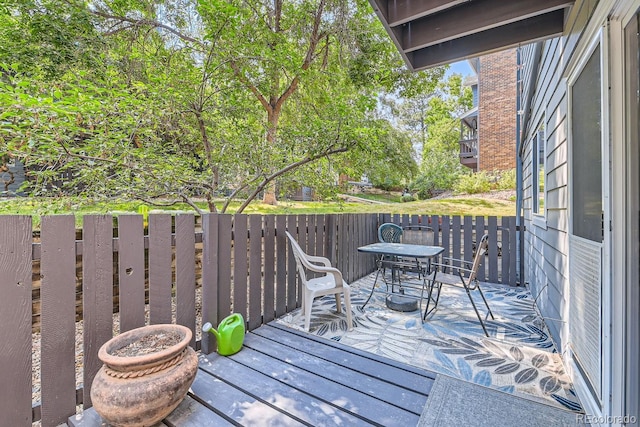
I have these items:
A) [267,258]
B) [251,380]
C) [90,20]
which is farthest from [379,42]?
[251,380]

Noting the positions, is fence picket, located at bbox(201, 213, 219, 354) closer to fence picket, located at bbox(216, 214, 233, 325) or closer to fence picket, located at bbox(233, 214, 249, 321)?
fence picket, located at bbox(216, 214, 233, 325)

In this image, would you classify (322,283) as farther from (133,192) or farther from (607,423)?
(133,192)

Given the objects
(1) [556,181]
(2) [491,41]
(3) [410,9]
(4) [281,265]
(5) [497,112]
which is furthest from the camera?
(5) [497,112]

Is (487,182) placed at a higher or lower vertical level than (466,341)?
higher

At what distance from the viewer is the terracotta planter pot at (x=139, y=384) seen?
144 cm

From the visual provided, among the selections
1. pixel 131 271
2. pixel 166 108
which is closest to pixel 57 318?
pixel 131 271

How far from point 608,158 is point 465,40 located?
1.90 metres

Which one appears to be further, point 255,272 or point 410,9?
point 255,272

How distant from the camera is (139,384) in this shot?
4.87ft

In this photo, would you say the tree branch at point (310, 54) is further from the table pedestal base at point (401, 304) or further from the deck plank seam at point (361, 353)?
the deck plank seam at point (361, 353)

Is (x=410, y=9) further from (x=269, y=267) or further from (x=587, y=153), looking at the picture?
A: (x=269, y=267)

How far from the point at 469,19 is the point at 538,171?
2431 millimetres

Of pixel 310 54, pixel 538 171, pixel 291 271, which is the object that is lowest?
pixel 291 271

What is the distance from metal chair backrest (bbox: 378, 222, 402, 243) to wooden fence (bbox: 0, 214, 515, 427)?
230 centimetres
